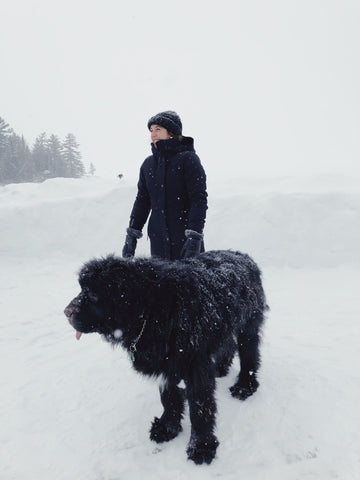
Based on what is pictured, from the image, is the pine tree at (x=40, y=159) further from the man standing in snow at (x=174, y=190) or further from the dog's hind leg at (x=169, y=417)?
the dog's hind leg at (x=169, y=417)

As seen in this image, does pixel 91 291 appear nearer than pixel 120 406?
Yes

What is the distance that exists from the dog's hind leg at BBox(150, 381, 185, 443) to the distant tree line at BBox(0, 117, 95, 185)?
3286 cm

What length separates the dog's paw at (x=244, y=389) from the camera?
2.82 meters

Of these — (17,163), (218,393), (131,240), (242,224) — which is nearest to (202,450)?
(218,393)

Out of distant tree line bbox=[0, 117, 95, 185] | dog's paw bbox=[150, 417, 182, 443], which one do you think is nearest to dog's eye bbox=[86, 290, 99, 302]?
dog's paw bbox=[150, 417, 182, 443]

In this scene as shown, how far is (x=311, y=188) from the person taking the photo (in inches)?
431

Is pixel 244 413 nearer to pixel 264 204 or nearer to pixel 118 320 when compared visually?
pixel 118 320

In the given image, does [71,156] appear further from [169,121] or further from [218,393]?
[218,393]

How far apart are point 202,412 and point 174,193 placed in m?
2.06

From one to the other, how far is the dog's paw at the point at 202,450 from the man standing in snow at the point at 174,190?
5.09 ft

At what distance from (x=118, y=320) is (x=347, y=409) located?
7.20 ft

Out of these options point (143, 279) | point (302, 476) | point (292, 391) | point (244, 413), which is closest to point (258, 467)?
point (302, 476)

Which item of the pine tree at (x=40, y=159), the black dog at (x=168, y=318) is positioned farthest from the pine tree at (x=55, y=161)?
the black dog at (x=168, y=318)

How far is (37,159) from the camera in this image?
3447 centimetres
